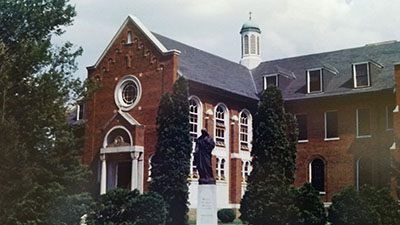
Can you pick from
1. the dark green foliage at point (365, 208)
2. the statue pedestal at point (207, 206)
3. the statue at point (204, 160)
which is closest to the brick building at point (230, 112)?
the dark green foliage at point (365, 208)

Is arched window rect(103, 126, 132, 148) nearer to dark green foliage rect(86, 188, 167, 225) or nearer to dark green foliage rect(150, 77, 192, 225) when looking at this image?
dark green foliage rect(150, 77, 192, 225)

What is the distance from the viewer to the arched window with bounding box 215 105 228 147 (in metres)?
33.7

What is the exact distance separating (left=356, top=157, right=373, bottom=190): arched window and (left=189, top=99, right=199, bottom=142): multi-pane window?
984 centimetres

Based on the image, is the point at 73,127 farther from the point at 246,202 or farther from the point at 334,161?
the point at 334,161

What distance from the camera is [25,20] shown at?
82.8 ft

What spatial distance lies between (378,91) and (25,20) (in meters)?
19.6

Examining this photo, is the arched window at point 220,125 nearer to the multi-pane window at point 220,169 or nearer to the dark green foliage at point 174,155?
the multi-pane window at point 220,169

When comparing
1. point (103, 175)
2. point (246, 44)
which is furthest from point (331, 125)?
point (103, 175)

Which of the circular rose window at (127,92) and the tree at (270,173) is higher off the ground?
the circular rose window at (127,92)

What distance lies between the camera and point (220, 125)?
111 feet

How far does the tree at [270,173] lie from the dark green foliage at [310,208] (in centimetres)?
42

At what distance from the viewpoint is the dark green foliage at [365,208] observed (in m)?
21.9

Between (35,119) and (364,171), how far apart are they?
19.7 meters

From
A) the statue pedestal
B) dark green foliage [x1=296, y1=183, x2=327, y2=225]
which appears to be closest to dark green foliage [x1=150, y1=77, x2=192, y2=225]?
dark green foliage [x1=296, y1=183, x2=327, y2=225]
